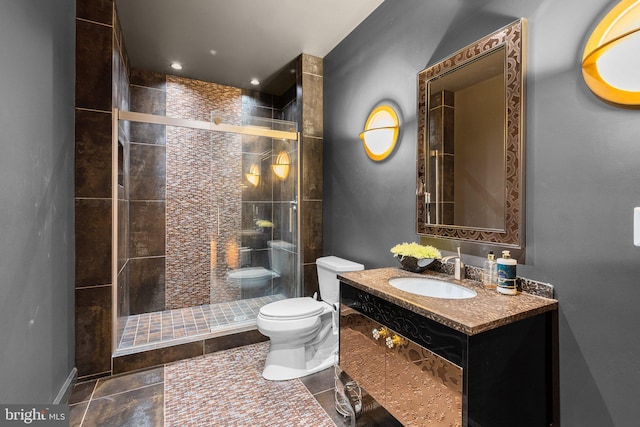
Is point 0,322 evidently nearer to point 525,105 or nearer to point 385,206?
point 385,206

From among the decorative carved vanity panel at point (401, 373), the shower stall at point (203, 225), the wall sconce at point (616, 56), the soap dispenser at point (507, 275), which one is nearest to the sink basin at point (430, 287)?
the soap dispenser at point (507, 275)

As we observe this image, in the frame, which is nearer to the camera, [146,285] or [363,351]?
[363,351]

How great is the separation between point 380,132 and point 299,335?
5.23ft

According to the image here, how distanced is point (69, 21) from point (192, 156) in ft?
5.00

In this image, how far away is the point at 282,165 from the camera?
301cm

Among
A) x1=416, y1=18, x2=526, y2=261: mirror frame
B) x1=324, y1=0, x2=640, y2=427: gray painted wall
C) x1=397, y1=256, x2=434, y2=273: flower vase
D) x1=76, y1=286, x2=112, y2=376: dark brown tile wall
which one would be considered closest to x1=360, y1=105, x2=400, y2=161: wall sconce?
x1=324, y1=0, x2=640, y2=427: gray painted wall

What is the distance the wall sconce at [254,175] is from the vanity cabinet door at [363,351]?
1.65 m

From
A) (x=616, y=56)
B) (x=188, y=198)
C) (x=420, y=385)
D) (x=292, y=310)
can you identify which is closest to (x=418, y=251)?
(x=420, y=385)

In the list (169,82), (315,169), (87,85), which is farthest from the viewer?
(169,82)

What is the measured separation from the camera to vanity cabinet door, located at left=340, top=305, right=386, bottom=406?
4.50 feet

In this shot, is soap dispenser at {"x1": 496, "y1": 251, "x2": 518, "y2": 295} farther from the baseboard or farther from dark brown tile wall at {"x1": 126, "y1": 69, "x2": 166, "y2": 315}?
dark brown tile wall at {"x1": 126, "y1": 69, "x2": 166, "y2": 315}

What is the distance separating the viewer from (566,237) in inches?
47.0

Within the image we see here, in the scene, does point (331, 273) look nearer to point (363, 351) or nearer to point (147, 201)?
point (363, 351)

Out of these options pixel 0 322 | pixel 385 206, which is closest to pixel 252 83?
pixel 385 206
